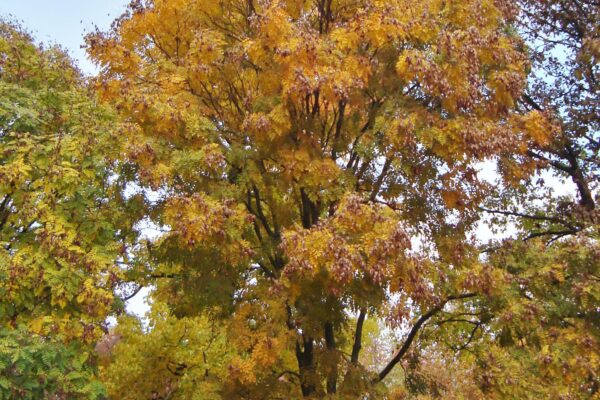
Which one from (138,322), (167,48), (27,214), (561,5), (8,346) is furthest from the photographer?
(138,322)

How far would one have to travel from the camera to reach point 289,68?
755 cm

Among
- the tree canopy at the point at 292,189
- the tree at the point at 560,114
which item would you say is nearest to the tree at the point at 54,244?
the tree canopy at the point at 292,189

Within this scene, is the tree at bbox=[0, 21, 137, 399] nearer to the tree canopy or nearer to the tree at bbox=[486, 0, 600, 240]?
the tree canopy

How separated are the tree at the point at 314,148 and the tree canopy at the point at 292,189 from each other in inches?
1.2

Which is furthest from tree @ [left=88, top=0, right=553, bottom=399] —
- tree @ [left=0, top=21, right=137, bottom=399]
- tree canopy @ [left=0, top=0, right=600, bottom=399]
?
tree @ [left=0, top=21, right=137, bottom=399]

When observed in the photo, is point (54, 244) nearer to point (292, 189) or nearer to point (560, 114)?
point (292, 189)

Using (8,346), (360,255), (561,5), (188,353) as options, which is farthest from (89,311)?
(561,5)

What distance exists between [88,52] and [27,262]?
11.1 feet

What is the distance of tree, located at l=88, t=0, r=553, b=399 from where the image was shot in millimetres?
7020

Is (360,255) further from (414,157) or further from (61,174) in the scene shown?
(61,174)

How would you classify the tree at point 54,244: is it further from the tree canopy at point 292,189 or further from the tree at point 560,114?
the tree at point 560,114

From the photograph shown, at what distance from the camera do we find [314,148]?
8148 mm

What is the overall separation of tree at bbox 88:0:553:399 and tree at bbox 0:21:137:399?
79 cm

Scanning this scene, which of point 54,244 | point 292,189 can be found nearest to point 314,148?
point 292,189
